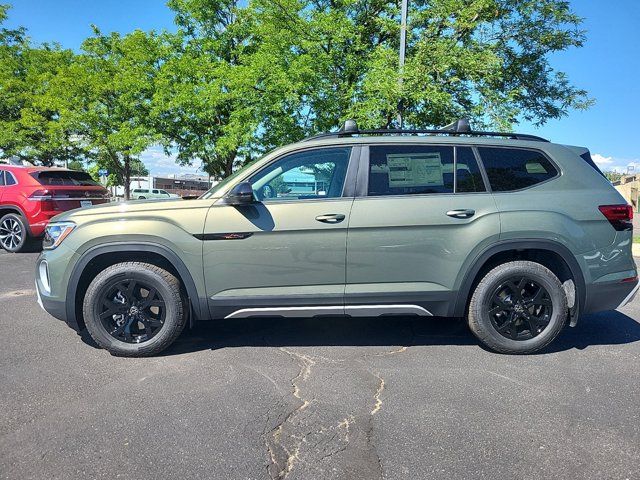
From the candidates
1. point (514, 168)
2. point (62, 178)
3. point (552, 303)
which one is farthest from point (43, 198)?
point (552, 303)

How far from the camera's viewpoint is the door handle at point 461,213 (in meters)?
3.73

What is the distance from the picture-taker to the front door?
3.66 meters

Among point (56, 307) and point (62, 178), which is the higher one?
point (62, 178)

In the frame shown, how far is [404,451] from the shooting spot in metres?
2.49

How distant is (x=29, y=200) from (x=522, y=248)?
890 cm

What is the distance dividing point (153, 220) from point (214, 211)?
509 millimetres

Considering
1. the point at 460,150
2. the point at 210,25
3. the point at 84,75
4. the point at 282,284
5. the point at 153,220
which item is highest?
the point at 210,25

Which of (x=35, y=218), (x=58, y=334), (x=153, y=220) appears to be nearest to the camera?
(x=153, y=220)

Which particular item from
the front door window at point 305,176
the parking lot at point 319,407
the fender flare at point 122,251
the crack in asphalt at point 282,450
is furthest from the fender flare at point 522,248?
the fender flare at point 122,251

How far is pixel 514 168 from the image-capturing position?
393 centimetres

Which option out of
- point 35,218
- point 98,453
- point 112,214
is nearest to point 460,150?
point 112,214

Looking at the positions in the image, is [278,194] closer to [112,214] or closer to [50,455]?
[112,214]

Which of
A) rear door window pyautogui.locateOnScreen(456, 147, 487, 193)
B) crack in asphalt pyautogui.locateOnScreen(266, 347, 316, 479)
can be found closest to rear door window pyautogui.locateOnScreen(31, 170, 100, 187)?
crack in asphalt pyautogui.locateOnScreen(266, 347, 316, 479)

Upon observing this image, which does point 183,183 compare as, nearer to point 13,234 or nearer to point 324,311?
point 13,234
